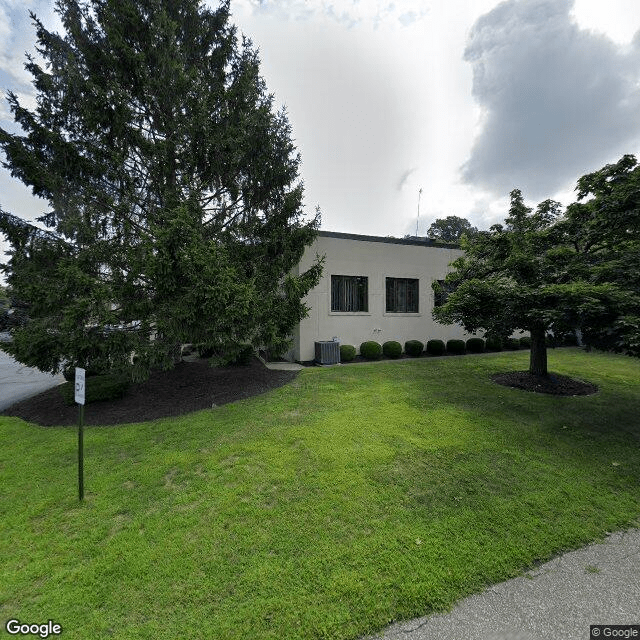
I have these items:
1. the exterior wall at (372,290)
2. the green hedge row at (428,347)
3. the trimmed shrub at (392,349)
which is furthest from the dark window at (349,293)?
the trimmed shrub at (392,349)

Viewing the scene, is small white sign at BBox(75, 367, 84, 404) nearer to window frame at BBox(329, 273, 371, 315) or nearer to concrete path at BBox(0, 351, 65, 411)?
concrete path at BBox(0, 351, 65, 411)

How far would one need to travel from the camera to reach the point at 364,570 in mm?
2553

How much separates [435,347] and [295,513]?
1171cm

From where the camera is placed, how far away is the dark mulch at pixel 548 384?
7.83 meters

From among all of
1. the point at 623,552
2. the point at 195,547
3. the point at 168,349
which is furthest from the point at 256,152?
the point at 623,552

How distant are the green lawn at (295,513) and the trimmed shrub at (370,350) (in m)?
5.99

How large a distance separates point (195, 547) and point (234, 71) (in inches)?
431

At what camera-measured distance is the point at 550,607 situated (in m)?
2.27

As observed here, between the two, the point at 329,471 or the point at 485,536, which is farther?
the point at 329,471

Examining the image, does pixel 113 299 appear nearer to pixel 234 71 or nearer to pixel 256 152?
pixel 256 152

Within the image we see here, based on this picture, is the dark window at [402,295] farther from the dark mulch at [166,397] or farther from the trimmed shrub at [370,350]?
the dark mulch at [166,397]

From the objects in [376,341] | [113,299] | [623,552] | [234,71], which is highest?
[234,71]

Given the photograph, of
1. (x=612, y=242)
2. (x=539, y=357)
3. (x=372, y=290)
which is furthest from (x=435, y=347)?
(x=612, y=242)

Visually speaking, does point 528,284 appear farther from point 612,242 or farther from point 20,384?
point 20,384
